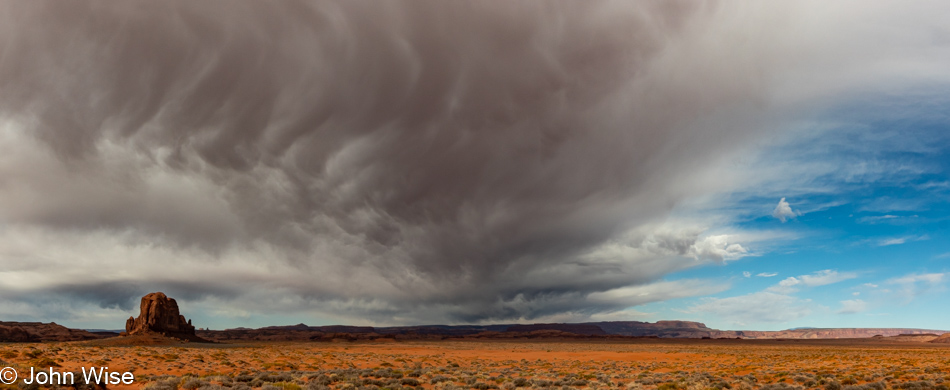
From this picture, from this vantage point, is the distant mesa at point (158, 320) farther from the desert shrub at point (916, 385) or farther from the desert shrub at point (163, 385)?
the desert shrub at point (916, 385)

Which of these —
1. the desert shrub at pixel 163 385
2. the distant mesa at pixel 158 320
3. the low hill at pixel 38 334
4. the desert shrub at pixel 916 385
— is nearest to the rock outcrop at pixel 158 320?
the distant mesa at pixel 158 320

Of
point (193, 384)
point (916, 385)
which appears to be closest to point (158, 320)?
point (193, 384)

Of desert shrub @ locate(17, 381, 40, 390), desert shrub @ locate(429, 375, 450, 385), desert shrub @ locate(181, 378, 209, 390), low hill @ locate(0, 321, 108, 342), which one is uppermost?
desert shrub @ locate(17, 381, 40, 390)

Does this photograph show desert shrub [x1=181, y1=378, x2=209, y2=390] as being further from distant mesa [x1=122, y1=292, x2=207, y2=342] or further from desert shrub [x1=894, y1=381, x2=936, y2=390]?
distant mesa [x1=122, y1=292, x2=207, y2=342]

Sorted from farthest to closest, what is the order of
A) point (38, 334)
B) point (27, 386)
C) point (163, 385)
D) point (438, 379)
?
1. point (38, 334)
2. point (438, 379)
3. point (163, 385)
4. point (27, 386)

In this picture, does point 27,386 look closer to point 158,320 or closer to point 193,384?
point 193,384

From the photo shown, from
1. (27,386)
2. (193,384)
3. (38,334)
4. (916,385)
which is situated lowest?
(38,334)

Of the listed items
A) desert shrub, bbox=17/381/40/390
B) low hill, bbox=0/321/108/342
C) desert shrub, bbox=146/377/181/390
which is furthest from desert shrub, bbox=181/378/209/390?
low hill, bbox=0/321/108/342

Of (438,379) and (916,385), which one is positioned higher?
(916,385)

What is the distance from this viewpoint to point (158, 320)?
11725 centimetres

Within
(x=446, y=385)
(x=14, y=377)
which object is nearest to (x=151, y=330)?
(x=14, y=377)

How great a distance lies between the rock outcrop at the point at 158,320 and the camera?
377 feet

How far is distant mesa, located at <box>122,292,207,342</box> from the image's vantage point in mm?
114812

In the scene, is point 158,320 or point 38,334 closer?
point 158,320
